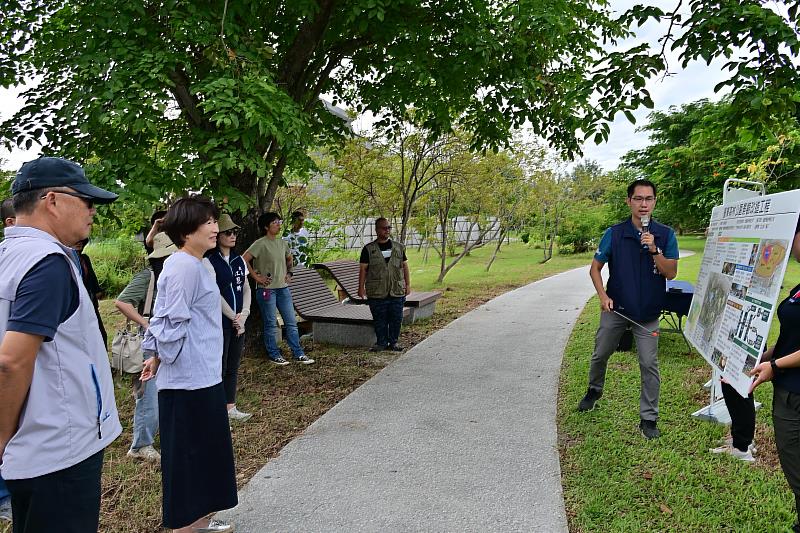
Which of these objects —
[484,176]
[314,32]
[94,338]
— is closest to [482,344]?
[314,32]

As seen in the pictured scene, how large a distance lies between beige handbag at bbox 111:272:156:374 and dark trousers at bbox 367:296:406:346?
346 centimetres

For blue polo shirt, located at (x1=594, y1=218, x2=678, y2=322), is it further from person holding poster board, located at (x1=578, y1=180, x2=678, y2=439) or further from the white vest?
the white vest

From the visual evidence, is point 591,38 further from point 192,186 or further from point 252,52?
point 192,186

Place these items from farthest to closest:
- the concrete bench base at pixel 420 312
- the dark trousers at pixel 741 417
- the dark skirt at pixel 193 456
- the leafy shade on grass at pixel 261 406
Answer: the concrete bench base at pixel 420 312 < the dark trousers at pixel 741 417 < the leafy shade on grass at pixel 261 406 < the dark skirt at pixel 193 456

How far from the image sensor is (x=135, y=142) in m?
5.25

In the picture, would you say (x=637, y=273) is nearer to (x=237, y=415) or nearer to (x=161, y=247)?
(x=237, y=415)

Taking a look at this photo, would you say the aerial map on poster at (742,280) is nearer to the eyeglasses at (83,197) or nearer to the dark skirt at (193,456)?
the dark skirt at (193,456)

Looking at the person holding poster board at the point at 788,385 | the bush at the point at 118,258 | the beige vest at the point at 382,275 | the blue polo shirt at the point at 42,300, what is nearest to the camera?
the blue polo shirt at the point at 42,300

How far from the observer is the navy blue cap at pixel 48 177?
1.78 metres

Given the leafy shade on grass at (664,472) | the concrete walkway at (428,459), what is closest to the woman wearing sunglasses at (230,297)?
the concrete walkway at (428,459)

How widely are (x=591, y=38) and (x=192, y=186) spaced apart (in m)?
5.51

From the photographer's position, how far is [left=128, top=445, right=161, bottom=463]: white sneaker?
12.4 ft

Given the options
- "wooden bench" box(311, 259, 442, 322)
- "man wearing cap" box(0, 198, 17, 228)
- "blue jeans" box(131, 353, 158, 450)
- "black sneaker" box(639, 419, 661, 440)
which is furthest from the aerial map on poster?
"wooden bench" box(311, 259, 442, 322)

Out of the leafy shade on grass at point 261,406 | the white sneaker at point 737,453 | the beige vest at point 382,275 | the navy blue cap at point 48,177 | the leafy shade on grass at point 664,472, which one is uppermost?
the navy blue cap at point 48,177
